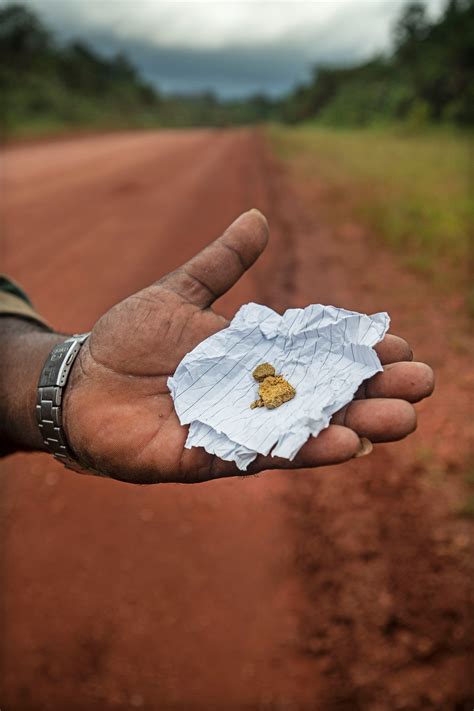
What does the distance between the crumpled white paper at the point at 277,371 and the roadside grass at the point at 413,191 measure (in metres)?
3.26

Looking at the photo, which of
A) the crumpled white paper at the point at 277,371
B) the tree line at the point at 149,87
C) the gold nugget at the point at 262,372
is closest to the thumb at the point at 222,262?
the crumpled white paper at the point at 277,371

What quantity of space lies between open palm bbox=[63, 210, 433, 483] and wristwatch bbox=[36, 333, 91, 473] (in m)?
0.03

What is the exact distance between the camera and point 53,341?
209 cm

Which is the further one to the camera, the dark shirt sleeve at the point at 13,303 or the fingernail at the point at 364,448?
the dark shirt sleeve at the point at 13,303

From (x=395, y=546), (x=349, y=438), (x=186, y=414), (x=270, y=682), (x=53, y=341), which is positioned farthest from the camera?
(x=395, y=546)

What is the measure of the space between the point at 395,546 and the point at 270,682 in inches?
31.9

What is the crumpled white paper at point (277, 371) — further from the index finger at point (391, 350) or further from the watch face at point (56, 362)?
the watch face at point (56, 362)

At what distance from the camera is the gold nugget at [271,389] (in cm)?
170

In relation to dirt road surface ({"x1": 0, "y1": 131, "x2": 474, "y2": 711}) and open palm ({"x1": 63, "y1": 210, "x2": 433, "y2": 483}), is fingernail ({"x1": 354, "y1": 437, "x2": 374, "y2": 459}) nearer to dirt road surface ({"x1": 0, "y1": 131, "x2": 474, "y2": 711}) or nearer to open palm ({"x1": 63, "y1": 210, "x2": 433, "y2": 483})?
open palm ({"x1": 63, "y1": 210, "x2": 433, "y2": 483})

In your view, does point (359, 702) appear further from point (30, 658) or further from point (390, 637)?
point (30, 658)

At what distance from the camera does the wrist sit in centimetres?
192

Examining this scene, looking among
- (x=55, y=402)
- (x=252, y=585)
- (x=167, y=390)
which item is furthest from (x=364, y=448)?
(x=252, y=585)

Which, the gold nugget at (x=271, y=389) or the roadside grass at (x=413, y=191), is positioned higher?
the gold nugget at (x=271, y=389)

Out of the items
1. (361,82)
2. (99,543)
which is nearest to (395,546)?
(99,543)
